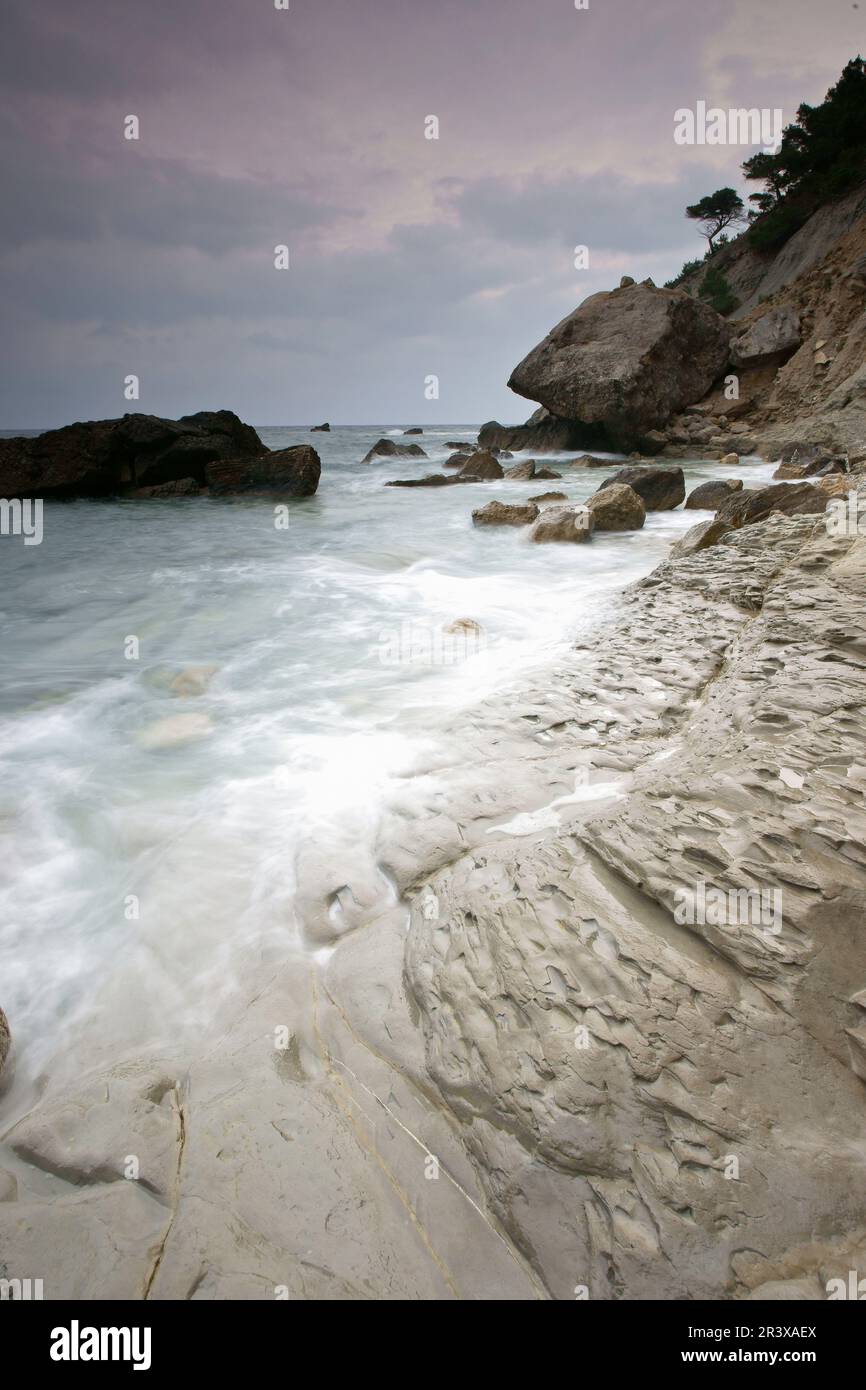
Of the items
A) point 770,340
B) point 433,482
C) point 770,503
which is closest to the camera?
point 770,503

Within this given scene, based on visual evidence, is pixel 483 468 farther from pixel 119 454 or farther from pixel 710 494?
pixel 119 454

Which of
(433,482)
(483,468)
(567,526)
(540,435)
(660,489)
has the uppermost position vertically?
(540,435)

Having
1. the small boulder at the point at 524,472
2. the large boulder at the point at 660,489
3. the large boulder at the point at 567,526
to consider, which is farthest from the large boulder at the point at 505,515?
the small boulder at the point at 524,472

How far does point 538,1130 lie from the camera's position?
1576 mm

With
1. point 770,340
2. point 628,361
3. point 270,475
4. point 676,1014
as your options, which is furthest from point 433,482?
point 676,1014

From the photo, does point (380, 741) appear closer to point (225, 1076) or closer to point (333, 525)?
point (225, 1076)

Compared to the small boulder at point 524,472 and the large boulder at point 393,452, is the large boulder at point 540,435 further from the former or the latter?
the small boulder at point 524,472

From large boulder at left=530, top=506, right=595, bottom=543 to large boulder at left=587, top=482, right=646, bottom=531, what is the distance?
0.19 metres

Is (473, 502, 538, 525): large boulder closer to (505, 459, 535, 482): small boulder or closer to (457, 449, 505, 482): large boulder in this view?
(505, 459, 535, 482): small boulder

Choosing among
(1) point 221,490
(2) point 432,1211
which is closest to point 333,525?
(1) point 221,490

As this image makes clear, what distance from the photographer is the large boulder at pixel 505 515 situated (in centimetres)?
1112

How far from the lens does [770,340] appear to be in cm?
2123

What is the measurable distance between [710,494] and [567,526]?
3.47 meters

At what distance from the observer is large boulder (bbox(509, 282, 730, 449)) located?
20.3 meters
